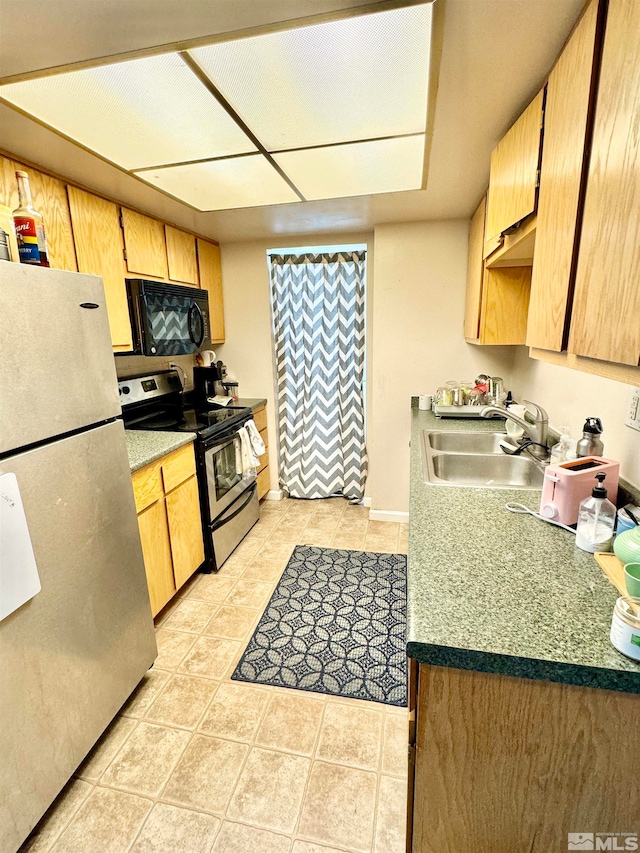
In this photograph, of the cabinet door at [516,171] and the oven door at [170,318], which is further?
the oven door at [170,318]

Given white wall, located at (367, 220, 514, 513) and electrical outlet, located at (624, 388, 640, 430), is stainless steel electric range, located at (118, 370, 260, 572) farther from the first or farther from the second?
electrical outlet, located at (624, 388, 640, 430)

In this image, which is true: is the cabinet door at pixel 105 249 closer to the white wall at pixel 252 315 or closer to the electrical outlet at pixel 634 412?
the white wall at pixel 252 315

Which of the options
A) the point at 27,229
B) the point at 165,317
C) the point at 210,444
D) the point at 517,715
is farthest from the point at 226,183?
the point at 517,715

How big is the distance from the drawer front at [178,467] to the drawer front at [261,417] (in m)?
0.96

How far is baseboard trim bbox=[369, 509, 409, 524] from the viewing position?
3.15 m

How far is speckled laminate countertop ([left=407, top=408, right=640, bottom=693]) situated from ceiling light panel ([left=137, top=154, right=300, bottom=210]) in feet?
5.19

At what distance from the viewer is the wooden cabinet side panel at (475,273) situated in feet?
6.84

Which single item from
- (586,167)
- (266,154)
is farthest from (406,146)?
(586,167)

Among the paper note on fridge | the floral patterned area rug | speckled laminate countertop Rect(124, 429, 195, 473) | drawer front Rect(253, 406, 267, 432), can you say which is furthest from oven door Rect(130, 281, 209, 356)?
the floral patterned area rug

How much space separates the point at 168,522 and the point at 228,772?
1114mm

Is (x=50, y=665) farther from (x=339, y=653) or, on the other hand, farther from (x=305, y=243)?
(x=305, y=243)

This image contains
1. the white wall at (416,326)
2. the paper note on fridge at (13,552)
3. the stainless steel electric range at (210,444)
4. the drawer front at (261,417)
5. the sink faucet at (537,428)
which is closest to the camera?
the paper note on fridge at (13,552)

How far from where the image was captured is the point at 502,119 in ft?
4.39

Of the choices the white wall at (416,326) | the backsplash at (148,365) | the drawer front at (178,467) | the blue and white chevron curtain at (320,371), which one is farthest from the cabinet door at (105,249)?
the white wall at (416,326)
